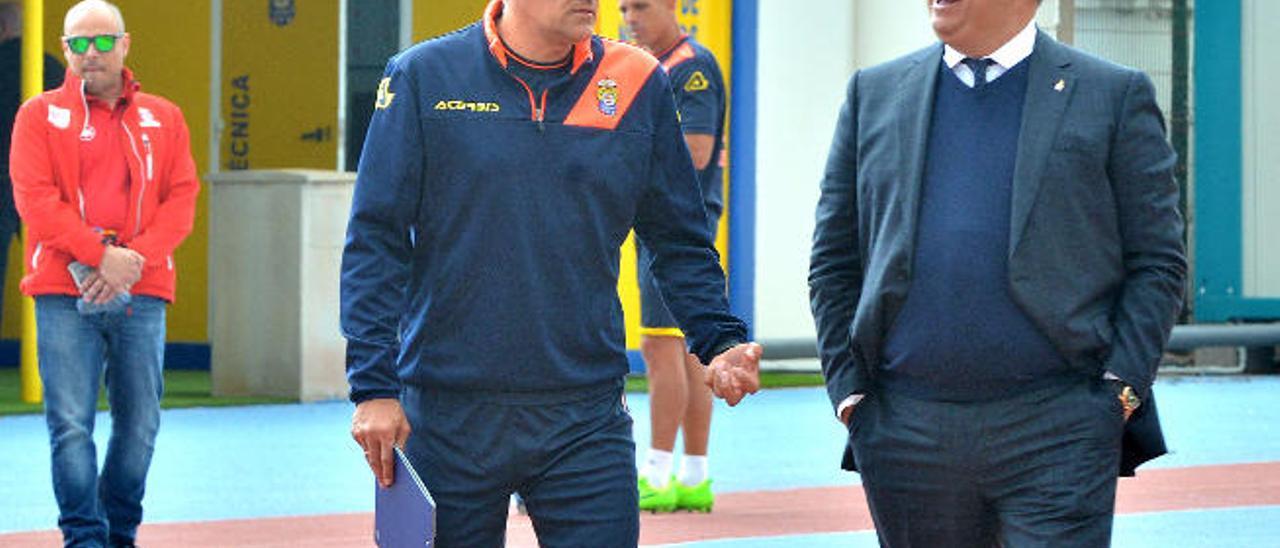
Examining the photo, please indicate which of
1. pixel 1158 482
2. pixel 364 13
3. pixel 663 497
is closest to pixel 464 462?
pixel 663 497

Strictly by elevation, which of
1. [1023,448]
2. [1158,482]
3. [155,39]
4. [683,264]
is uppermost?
[155,39]

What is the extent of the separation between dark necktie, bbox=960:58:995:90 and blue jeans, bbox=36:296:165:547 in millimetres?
4000

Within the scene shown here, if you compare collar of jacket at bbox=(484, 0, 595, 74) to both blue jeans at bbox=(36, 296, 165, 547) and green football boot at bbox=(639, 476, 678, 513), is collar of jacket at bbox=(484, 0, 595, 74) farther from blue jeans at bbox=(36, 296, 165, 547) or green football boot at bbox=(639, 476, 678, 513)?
green football boot at bbox=(639, 476, 678, 513)

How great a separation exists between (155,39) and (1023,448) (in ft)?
47.6

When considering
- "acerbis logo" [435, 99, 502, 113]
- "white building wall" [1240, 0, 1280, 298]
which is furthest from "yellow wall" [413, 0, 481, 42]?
"acerbis logo" [435, 99, 502, 113]

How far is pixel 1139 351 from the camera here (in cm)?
457

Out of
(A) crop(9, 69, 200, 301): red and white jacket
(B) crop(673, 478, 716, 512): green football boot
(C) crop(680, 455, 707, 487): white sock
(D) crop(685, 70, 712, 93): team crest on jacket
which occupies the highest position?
(D) crop(685, 70, 712, 93): team crest on jacket

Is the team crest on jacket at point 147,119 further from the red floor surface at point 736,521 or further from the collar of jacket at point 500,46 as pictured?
the collar of jacket at point 500,46

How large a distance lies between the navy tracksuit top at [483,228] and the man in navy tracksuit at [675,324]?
3.89 metres

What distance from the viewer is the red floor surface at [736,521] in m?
8.82

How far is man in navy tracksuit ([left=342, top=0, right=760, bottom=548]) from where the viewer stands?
4586mm

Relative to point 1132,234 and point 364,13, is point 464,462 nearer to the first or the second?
point 1132,234

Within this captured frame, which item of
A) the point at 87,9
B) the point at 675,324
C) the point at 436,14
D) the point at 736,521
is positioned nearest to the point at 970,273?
the point at 675,324

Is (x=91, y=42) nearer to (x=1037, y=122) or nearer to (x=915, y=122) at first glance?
(x=915, y=122)
